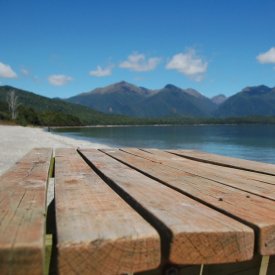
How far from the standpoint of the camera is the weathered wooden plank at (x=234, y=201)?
3.22 ft

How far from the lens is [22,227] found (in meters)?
0.90

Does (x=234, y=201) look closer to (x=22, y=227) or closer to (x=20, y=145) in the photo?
(x=22, y=227)

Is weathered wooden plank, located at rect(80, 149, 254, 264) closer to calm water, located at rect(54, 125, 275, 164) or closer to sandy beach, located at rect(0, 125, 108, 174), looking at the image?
sandy beach, located at rect(0, 125, 108, 174)

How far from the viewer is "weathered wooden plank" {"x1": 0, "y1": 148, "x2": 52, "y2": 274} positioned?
2.51 feet

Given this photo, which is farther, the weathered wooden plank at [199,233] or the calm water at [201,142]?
the calm water at [201,142]

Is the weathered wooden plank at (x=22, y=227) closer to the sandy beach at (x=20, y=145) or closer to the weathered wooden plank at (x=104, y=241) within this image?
the weathered wooden plank at (x=104, y=241)

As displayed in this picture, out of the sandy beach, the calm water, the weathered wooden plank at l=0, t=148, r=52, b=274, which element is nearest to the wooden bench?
the weathered wooden plank at l=0, t=148, r=52, b=274

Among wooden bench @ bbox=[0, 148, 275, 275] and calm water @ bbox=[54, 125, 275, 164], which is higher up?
wooden bench @ bbox=[0, 148, 275, 275]

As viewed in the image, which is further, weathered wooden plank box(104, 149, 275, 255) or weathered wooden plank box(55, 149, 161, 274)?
weathered wooden plank box(104, 149, 275, 255)

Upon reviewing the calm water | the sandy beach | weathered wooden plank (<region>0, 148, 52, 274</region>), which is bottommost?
the calm water

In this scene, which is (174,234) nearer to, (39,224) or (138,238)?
(138,238)

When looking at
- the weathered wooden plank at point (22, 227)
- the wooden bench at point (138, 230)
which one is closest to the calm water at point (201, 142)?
the wooden bench at point (138, 230)

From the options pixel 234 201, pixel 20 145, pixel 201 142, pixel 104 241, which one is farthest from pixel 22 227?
pixel 201 142

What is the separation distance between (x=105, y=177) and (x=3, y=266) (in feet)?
3.51
